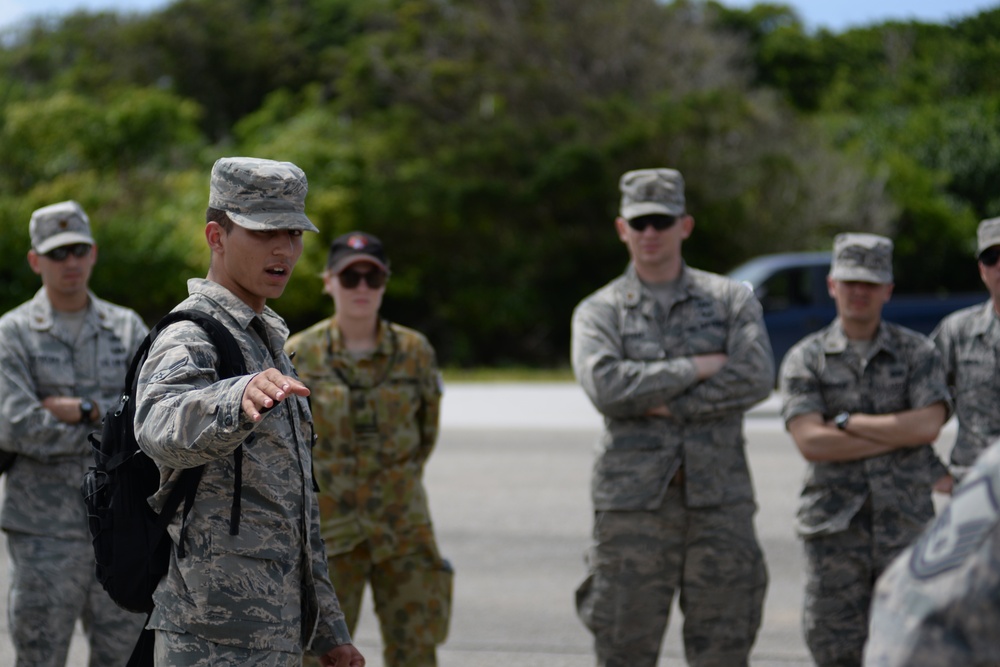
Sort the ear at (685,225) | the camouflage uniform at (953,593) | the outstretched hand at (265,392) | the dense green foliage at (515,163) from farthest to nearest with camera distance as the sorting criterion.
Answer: the dense green foliage at (515,163) → the ear at (685,225) → the outstretched hand at (265,392) → the camouflage uniform at (953,593)

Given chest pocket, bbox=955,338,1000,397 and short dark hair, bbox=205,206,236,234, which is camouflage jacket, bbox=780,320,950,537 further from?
short dark hair, bbox=205,206,236,234

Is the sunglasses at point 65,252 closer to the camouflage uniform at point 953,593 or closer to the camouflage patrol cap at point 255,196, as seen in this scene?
the camouflage patrol cap at point 255,196

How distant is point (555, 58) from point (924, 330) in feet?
42.8

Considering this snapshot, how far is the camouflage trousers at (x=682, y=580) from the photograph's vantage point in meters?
5.04

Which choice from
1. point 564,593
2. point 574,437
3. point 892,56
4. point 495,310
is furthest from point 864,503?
point 892,56

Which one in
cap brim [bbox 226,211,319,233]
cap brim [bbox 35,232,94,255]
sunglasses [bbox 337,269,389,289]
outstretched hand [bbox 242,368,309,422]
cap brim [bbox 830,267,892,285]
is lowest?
outstretched hand [bbox 242,368,309,422]

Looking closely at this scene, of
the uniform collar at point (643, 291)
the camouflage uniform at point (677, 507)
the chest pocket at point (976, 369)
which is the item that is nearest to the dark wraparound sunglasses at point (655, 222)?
the uniform collar at point (643, 291)

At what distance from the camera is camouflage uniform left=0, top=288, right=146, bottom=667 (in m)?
5.09

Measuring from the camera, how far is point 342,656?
3.42 metres

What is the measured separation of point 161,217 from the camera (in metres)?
25.1

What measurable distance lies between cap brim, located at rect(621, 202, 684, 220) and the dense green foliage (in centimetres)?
1802

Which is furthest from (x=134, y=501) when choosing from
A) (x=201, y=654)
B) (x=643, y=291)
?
(x=643, y=291)

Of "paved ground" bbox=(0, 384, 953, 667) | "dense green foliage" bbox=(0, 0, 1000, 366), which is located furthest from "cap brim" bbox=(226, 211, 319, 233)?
"dense green foliage" bbox=(0, 0, 1000, 366)

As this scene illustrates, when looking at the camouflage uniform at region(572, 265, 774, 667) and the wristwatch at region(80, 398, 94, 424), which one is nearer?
the camouflage uniform at region(572, 265, 774, 667)
